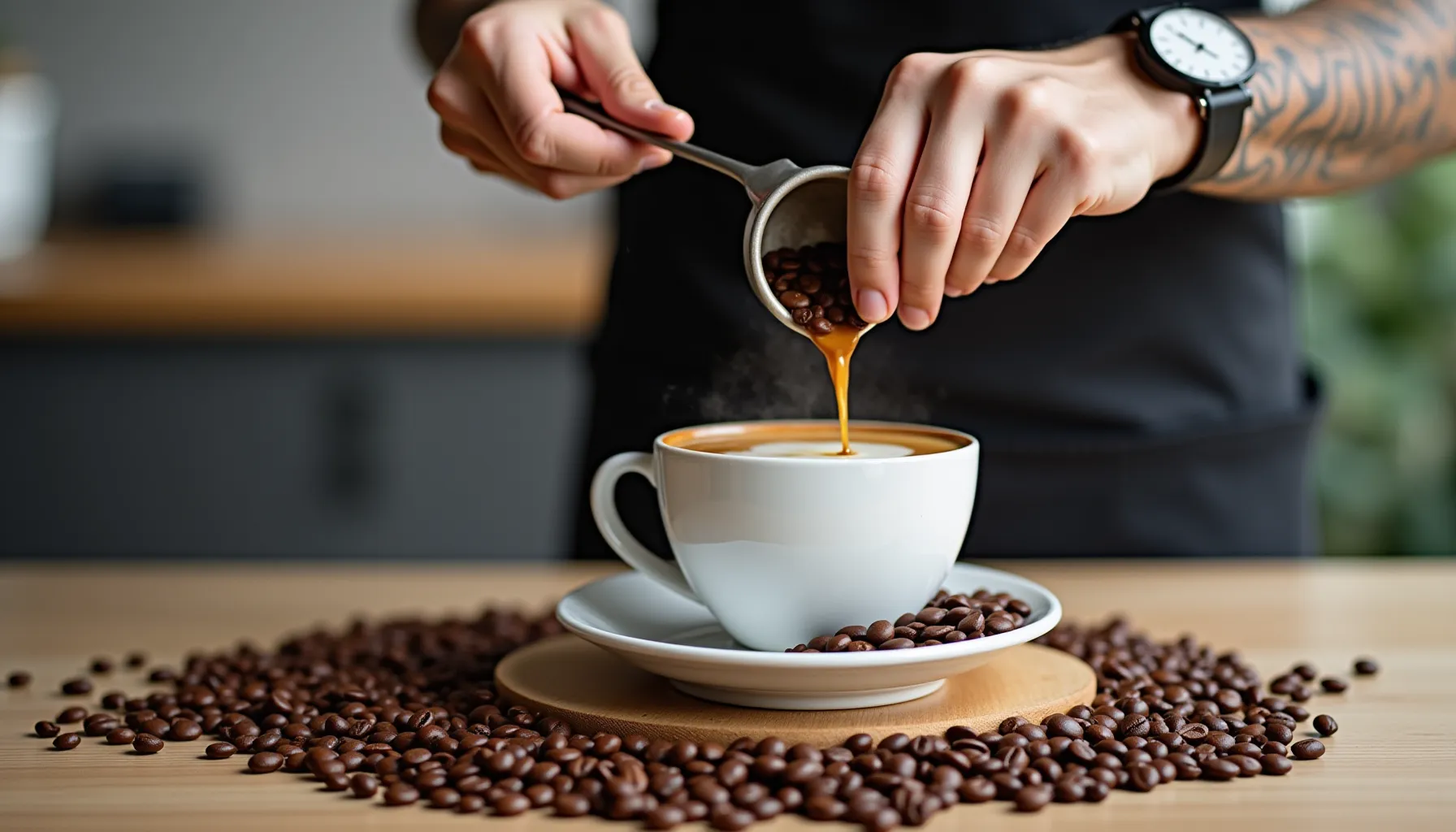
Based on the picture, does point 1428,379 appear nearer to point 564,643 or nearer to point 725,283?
point 725,283

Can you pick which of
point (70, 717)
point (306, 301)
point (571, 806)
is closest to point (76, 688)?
point (70, 717)

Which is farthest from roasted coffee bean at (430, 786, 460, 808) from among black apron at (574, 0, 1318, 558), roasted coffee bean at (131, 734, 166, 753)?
black apron at (574, 0, 1318, 558)

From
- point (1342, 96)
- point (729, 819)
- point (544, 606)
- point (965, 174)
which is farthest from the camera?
point (544, 606)

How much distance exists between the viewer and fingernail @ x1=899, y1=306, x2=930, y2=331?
1.12 m

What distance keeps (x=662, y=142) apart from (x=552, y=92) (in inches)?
4.2

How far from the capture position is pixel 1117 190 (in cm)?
115

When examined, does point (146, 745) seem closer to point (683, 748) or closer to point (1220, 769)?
point (683, 748)

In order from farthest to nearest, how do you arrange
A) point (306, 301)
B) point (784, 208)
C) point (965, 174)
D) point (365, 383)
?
point (365, 383) < point (306, 301) < point (784, 208) < point (965, 174)

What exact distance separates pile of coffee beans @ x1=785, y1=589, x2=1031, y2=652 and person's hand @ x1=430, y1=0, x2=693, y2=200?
48cm

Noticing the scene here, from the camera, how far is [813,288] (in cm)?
116

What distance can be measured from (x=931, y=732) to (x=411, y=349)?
2.19m

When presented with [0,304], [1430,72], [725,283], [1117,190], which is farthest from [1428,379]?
[0,304]

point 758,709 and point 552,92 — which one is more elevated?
point 552,92

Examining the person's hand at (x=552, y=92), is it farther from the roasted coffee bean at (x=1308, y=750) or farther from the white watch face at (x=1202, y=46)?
the roasted coffee bean at (x=1308, y=750)
